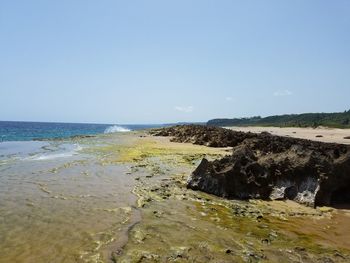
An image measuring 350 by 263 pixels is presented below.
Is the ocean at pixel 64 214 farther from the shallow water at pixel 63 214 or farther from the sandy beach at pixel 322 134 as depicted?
the sandy beach at pixel 322 134

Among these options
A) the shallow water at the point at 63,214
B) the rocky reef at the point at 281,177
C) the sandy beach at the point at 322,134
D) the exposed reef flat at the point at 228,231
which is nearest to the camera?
the exposed reef flat at the point at 228,231

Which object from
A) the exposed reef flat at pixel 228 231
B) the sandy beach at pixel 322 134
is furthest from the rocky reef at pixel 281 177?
the sandy beach at pixel 322 134

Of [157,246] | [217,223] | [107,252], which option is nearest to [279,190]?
[217,223]

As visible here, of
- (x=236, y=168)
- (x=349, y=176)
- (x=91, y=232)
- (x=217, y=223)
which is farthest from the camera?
(x=236, y=168)

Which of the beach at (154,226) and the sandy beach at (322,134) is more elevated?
the sandy beach at (322,134)

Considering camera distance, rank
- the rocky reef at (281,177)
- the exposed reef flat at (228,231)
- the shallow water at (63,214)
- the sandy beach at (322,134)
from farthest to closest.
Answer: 1. the sandy beach at (322,134)
2. the rocky reef at (281,177)
3. the shallow water at (63,214)
4. the exposed reef flat at (228,231)

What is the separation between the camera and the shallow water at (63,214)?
9.52 metres

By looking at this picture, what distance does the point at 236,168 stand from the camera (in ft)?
54.6

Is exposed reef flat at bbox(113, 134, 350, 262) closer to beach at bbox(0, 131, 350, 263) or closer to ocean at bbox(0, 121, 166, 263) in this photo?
beach at bbox(0, 131, 350, 263)

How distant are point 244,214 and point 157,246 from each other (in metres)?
4.46

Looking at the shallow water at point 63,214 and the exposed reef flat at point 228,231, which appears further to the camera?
the shallow water at point 63,214

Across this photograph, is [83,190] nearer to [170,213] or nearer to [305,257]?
[170,213]

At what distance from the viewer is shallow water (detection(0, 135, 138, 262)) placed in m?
9.52

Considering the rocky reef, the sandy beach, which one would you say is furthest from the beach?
the sandy beach
